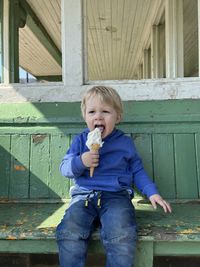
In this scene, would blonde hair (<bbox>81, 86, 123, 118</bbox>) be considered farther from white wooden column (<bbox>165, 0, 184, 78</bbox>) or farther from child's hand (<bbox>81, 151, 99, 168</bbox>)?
white wooden column (<bbox>165, 0, 184, 78</bbox>)

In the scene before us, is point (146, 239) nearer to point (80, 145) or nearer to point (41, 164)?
point (80, 145)

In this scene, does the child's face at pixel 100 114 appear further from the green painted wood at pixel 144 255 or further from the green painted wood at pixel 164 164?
the green painted wood at pixel 144 255

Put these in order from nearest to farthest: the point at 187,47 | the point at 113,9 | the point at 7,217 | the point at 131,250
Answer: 1. the point at 131,250
2. the point at 7,217
3. the point at 187,47
4. the point at 113,9

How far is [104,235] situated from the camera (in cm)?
185

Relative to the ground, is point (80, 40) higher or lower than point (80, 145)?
higher

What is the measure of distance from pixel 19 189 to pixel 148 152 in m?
0.89

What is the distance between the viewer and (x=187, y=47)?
462 centimetres

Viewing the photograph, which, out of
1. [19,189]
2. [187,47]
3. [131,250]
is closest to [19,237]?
[131,250]

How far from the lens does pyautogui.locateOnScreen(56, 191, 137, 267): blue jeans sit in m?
1.80

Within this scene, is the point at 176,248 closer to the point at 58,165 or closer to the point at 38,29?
the point at 58,165

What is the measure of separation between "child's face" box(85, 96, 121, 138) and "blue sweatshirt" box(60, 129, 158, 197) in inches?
4.1

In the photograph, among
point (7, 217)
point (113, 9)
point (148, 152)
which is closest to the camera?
point (7, 217)

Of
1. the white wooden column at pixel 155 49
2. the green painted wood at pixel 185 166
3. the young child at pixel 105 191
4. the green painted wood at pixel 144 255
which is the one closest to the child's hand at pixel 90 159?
the young child at pixel 105 191

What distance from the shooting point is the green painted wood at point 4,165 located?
2.74m
